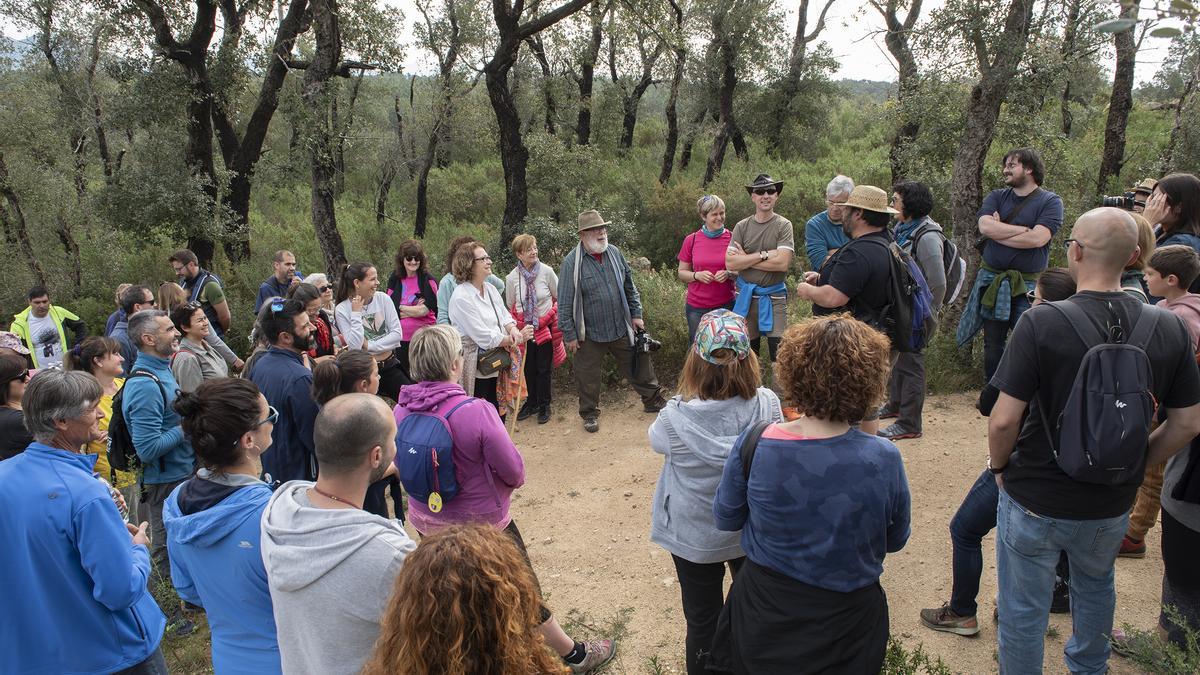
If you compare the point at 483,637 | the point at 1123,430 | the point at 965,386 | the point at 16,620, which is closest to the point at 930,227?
the point at 965,386

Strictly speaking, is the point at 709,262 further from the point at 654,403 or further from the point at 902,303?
the point at 902,303

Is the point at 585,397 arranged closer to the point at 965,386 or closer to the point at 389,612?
the point at 965,386

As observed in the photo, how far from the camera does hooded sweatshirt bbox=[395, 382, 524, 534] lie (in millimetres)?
3178

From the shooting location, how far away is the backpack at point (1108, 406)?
243cm

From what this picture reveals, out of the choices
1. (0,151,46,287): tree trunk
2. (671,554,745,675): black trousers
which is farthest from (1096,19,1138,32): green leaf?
(0,151,46,287): tree trunk

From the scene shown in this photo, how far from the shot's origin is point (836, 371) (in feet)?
7.37

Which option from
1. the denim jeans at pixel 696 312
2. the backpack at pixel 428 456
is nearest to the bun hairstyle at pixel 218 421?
the backpack at pixel 428 456

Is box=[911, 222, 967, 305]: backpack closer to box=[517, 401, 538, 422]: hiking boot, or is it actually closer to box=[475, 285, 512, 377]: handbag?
box=[475, 285, 512, 377]: handbag

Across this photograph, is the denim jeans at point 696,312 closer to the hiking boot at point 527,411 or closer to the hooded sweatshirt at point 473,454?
the hiking boot at point 527,411

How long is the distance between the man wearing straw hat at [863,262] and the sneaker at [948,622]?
1706mm

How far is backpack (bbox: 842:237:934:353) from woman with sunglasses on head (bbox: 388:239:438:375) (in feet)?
12.5

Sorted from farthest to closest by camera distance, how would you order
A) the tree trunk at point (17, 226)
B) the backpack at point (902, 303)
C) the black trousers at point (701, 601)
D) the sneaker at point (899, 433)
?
the tree trunk at point (17, 226)
the sneaker at point (899, 433)
the backpack at point (902, 303)
the black trousers at point (701, 601)

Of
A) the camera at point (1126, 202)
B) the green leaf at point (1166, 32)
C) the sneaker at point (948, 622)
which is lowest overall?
the sneaker at point (948, 622)

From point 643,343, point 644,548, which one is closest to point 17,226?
point 643,343
